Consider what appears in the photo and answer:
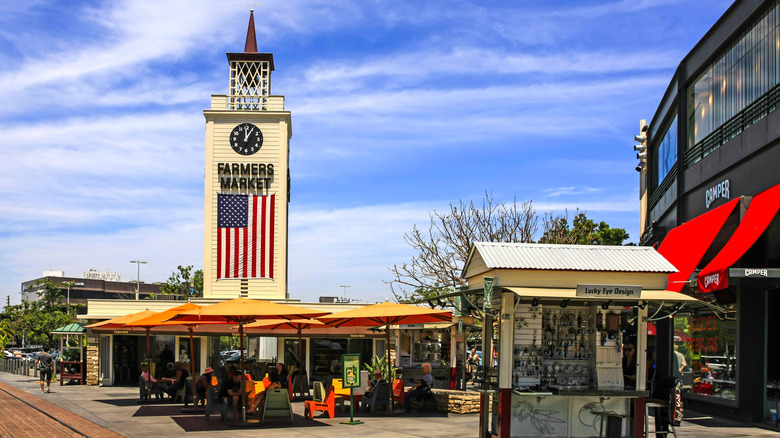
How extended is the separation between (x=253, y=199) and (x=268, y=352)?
7.63 m

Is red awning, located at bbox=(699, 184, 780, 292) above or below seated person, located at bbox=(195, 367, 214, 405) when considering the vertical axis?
above

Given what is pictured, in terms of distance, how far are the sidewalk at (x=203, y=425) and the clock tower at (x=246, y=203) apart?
14.4 metres

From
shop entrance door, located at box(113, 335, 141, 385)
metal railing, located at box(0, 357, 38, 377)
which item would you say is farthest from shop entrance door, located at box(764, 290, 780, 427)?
metal railing, located at box(0, 357, 38, 377)

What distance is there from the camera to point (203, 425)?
1553 centimetres

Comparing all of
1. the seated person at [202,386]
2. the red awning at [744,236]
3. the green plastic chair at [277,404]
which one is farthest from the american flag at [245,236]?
the red awning at [744,236]

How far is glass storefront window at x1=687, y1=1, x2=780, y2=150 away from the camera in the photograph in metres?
16.0

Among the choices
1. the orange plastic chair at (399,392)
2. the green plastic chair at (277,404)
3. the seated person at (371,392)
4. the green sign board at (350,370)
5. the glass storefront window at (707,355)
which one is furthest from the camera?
the orange plastic chair at (399,392)

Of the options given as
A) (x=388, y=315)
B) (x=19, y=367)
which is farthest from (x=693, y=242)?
(x=19, y=367)

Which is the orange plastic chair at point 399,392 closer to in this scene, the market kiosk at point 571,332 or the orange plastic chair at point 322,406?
the orange plastic chair at point 322,406

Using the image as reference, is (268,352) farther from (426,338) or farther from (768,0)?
(768,0)

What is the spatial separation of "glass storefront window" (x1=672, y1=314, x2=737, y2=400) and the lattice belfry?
2104 centimetres

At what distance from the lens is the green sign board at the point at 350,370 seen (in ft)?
53.2

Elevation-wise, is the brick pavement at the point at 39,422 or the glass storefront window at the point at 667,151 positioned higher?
the glass storefront window at the point at 667,151

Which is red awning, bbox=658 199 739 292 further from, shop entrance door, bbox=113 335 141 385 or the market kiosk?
shop entrance door, bbox=113 335 141 385
